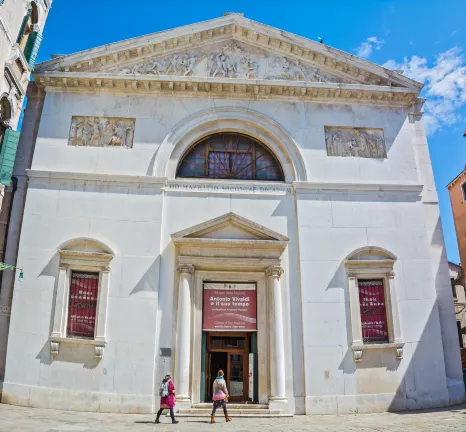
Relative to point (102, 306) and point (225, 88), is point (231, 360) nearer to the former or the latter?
point (102, 306)

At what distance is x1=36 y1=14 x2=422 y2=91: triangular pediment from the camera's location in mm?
15805

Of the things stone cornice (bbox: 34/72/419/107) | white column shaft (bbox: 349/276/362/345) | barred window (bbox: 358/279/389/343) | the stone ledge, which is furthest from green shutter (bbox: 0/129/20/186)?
the stone ledge

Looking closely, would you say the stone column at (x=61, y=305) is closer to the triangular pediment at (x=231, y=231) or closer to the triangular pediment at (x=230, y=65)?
the triangular pediment at (x=231, y=231)

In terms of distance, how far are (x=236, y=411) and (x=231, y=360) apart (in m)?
1.77

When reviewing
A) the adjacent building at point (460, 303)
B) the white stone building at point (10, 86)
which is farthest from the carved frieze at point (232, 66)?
the adjacent building at point (460, 303)

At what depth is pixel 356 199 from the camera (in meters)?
15.2

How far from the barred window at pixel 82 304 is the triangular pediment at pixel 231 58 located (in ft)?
24.9

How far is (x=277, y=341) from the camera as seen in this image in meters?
13.4

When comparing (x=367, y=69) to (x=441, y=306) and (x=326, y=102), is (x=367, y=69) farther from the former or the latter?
(x=441, y=306)

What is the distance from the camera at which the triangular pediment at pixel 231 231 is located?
46.3 ft

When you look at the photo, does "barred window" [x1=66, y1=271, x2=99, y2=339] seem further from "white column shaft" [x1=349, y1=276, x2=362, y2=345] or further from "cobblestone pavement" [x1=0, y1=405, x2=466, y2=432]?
"white column shaft" [x1=349, y1=276, x2=362, y2=345]

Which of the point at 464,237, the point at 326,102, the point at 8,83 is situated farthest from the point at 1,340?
the point at 464,237

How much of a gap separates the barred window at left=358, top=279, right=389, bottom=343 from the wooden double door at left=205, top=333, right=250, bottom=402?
396 centimetres

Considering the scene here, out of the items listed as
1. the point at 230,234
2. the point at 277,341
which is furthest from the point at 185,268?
→ the point at 277,341
